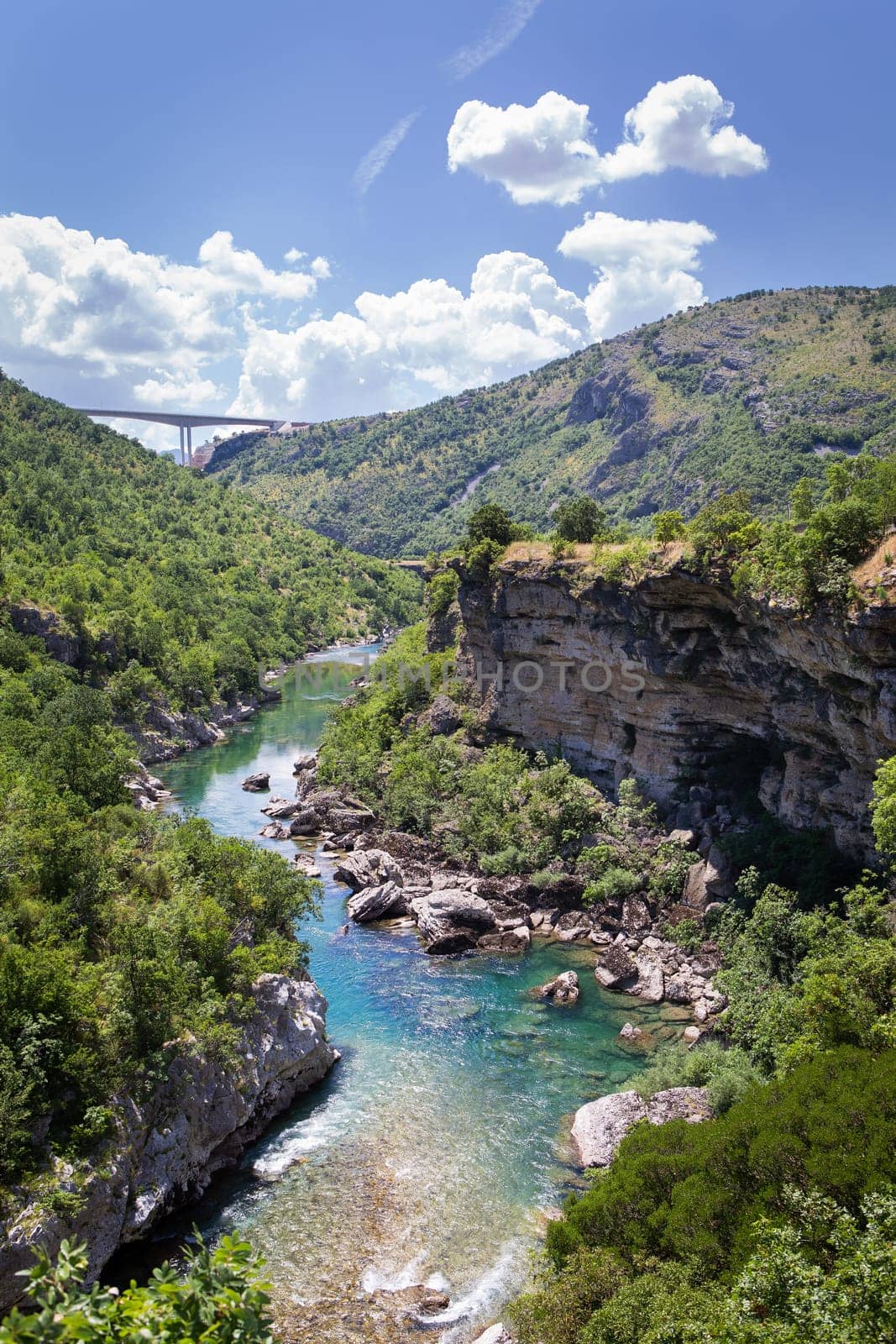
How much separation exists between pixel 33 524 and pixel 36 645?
796 inches

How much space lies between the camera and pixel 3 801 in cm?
2531

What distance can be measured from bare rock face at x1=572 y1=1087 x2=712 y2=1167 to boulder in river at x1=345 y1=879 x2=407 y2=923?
14.1 m

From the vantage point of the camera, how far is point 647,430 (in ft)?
450

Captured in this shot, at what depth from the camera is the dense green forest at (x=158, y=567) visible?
2381 inches

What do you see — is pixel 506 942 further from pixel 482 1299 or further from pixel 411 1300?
pixel 411 1300

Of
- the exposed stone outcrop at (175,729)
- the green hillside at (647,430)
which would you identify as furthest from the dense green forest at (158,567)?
the green hillside at (647,430)

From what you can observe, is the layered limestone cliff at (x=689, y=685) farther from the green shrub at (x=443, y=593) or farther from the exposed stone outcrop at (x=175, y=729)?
the exposed stone outcrop at (x=175, y=729)

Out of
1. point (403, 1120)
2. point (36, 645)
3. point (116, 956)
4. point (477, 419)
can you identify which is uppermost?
point (477, 419)

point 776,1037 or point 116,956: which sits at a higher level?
point 116,956

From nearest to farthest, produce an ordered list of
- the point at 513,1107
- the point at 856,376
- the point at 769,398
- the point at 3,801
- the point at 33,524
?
the point at 513,1107, the point at 3,801, the point at 33,524, the point at 856,376, the point at 769,398

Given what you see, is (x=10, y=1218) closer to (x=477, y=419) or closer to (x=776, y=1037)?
(x=776, y=1037)

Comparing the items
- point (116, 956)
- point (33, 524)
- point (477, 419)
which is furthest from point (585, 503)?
point (477, 419)

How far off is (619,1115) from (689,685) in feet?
60.8

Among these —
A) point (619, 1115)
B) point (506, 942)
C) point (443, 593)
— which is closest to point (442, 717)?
point (443, 593)
